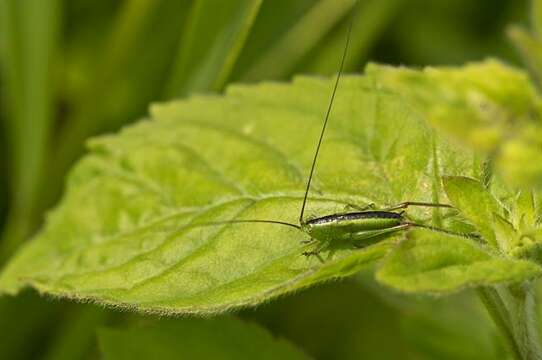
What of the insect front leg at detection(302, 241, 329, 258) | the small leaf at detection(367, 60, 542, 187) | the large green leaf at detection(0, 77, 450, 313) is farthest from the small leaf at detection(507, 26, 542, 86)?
the insect front leg at detection(302, 241, 329, 258)

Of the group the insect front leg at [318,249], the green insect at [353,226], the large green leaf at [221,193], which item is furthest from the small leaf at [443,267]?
the insect front leg at [318,249]

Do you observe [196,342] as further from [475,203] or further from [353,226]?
[475,203]

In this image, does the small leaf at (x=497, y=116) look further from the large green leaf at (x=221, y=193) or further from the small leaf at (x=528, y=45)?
the large green leaf at (x=221, y=193)

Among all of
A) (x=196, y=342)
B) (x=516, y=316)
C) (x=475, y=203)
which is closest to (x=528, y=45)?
(x=475, y=203)

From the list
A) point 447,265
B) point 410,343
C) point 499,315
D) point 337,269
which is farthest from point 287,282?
point 410,343

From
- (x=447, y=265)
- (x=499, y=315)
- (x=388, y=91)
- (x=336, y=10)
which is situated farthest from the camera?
(x=336, y=10)

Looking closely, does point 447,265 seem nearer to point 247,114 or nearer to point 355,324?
point 247,114
